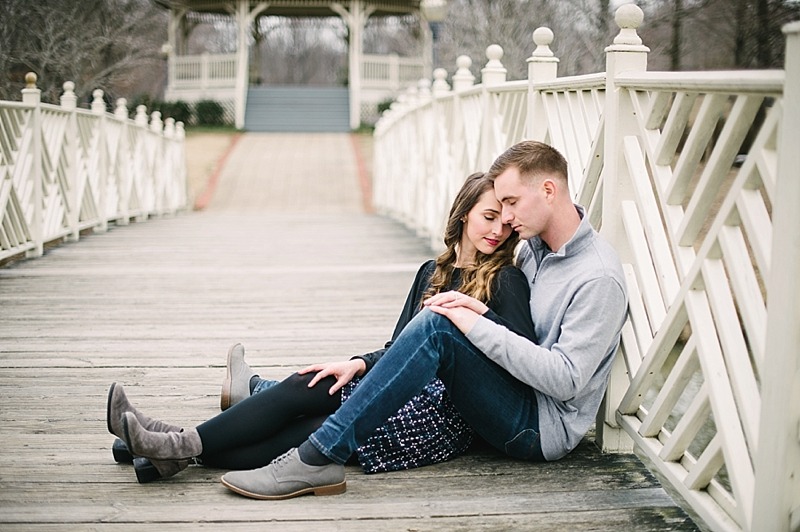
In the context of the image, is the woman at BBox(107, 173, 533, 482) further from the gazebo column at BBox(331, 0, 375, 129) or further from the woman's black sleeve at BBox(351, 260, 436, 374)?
the gazebo column at BBox(331, 0, 375, 129)

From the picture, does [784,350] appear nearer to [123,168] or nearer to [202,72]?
[123,168]

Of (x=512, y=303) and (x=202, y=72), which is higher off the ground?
(x=202, y=72)

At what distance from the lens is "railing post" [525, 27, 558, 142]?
3979 millimetres

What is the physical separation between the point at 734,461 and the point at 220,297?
4.38 m

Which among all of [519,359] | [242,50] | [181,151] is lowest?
[519,359]

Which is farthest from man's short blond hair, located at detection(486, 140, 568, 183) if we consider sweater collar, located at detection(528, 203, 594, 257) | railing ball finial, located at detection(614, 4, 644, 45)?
railing ball finial, located at detection(614, 4, 644, 45)

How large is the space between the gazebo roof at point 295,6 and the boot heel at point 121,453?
2822cm

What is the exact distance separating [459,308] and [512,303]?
24 cm

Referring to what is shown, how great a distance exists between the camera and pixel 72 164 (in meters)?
8.90

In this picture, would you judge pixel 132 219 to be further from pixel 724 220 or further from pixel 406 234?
pixel 724 220

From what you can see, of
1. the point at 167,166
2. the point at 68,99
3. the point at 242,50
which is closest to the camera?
the point at 68,99

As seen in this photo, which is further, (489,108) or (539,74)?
(489,108)

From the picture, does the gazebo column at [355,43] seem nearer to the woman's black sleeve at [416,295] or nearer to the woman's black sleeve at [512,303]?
the woman's black sleeve at [416,295]

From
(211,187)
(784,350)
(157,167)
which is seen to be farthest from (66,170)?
(211,187)
